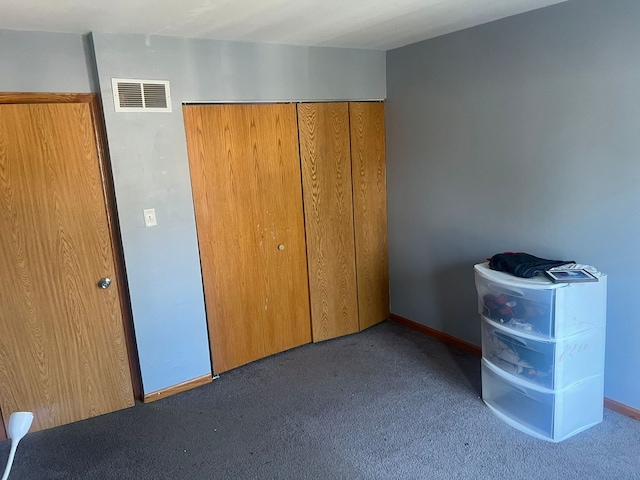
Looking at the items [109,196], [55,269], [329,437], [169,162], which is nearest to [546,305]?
[329,437]

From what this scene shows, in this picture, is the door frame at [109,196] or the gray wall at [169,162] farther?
the gray wall at [169,162]

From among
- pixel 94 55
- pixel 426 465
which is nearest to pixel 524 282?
pixel 426 465

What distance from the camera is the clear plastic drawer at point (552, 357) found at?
237 cm

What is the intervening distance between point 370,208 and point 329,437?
182cm

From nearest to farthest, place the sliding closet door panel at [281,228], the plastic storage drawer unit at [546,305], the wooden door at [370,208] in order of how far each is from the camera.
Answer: the plastic storage drawer unit at [546,305], the sliding closet door panel at [281,228], the wooden door at [370,208]

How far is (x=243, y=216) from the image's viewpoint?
3.22 m

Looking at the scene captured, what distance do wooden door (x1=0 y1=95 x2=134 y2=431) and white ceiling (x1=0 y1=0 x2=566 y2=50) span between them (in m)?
0.47

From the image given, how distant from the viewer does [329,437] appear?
102 inches

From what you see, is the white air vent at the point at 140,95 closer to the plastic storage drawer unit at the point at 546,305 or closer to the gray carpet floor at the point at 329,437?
the gray carpet floor at the point at 329,437

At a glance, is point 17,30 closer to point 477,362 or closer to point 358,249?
point 358,249

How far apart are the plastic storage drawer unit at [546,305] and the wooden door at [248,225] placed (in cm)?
149

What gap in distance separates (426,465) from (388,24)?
2.38m

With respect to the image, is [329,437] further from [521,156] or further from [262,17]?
[262,17]

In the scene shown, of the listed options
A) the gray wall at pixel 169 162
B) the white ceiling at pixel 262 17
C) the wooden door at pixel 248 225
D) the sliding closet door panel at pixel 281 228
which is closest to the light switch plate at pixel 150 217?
the gray wall at pixel 169 162
